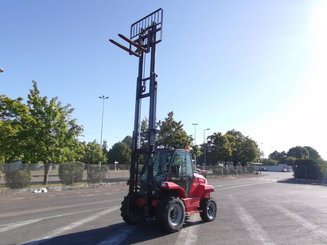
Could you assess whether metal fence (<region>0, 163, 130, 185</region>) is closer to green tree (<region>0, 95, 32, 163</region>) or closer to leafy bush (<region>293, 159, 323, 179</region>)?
green tree (<region>0, 95, 32, 163</region>)

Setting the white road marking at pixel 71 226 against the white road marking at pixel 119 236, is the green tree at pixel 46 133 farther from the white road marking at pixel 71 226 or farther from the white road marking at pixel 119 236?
the white road marking at pixel 119 236

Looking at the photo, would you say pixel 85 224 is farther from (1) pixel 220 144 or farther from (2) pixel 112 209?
(1) pixel 220 144

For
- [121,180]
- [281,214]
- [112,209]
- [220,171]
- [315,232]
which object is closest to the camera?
[315,232]

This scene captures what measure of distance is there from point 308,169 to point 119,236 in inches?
1912

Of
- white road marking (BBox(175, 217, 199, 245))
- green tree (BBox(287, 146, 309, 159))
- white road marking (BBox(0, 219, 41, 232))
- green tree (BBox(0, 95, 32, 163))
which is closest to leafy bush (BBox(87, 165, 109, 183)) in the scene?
green tree (BBox(0, 95, 32, 163))

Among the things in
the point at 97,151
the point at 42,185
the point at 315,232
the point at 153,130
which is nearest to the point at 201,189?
the point at 153,130

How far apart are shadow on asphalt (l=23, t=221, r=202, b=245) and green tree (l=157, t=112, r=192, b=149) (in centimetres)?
4073

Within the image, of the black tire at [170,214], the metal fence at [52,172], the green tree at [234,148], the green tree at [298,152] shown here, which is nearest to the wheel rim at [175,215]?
the black tire at [170,214]

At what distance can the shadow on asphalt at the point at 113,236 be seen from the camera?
884 centimetres

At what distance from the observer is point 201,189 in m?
11.9

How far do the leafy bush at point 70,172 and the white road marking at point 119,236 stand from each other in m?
19.9

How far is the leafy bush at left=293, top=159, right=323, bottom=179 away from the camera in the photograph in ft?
169

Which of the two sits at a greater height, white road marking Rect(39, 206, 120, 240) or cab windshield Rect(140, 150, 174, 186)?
cab windshield Rect(140, 150, 174, 186)

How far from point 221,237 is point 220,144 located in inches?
2764
